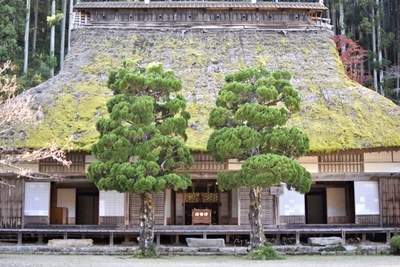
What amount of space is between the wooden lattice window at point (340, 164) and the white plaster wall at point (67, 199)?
9721mm

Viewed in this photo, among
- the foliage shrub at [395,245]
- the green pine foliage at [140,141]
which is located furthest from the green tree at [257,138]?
the foliage shrub at [395,245]

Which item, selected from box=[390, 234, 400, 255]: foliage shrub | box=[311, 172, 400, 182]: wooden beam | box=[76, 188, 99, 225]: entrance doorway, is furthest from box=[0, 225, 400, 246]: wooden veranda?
box=[76, 188, 99, 225]: entrance doorway

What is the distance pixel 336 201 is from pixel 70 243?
10.7 metres

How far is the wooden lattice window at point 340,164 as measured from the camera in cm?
1956

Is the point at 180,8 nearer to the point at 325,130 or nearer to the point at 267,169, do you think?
the point at 325,130

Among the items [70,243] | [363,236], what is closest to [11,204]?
[70,243]

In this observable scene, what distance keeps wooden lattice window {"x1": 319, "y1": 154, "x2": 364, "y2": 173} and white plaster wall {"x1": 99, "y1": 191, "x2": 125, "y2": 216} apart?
6857 mm

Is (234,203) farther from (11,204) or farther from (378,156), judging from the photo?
(11,204)

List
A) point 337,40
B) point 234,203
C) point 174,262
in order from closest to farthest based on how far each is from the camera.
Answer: point 174,262 → point 234,203 → point 337,40

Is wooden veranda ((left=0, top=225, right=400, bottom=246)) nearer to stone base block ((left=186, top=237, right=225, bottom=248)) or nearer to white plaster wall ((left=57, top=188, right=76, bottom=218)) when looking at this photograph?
stone base block ((left=186, top=237, right=225, bottom=248))

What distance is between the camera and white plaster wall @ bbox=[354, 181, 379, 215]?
19.7 m

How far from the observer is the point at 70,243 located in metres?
17.8

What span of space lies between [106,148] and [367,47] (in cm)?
2581

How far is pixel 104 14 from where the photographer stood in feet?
84.7
